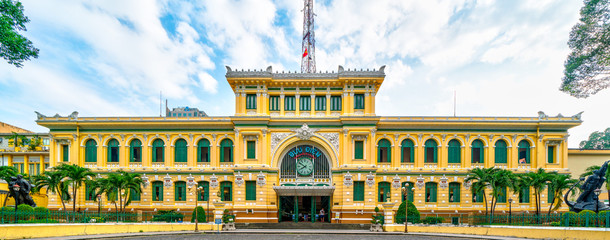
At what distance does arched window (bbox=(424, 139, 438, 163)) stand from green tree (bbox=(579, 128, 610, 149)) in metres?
47.2

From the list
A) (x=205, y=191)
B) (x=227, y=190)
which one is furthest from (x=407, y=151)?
(x=205, y=191)

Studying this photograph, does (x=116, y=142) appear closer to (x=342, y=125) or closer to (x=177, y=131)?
(x=177, y=131)

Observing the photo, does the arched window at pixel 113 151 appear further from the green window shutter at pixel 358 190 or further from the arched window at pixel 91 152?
the green window shutter at pixel 358 190

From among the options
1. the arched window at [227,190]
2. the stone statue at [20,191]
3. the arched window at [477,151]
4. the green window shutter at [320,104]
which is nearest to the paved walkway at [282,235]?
the arched window at [227,190]

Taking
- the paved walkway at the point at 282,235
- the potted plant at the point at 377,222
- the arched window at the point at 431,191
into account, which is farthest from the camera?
the arched window at the point at 431,191

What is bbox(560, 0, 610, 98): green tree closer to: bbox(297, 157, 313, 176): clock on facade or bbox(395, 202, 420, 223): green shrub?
bbox(395, 202, 420, 223): green shrub

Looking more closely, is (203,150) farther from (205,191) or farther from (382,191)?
(382,191)

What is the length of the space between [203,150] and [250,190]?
675 cm

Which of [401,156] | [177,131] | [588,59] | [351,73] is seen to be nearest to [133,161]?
[177,131]

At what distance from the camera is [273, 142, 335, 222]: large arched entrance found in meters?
36.0

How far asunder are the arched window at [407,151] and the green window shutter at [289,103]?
11.8 meters

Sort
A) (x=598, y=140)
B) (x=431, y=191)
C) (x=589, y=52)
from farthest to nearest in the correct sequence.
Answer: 1. (x=598, y=140)
2. (x=431, y=191)
3. (x=589, y=52)

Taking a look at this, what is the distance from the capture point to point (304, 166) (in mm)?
36781

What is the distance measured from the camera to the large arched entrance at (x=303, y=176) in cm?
3597
